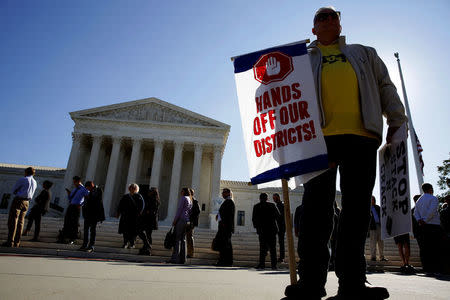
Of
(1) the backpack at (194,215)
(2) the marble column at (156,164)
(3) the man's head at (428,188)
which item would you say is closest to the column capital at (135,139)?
(2) the marble column at (156,164)

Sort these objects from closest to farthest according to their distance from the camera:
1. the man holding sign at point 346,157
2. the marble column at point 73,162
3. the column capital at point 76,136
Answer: the man holding sign at point 346,157 → the marble column at point 73,162 → the column capital at point 76,136

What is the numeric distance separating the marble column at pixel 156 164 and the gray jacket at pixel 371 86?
30213 millimetres

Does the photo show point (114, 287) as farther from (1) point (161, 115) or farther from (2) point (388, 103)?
(1) point (161, 115)

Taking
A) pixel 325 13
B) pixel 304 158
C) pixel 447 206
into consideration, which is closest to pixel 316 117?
pixel 304 158

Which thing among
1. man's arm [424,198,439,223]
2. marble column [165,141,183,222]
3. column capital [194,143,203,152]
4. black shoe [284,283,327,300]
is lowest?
black shoe [284,283,327,300]

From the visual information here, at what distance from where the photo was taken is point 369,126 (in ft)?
7.43

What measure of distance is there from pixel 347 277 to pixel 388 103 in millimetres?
1468

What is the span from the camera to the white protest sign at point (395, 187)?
226cm

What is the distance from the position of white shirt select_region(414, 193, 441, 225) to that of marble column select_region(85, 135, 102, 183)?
2975cm

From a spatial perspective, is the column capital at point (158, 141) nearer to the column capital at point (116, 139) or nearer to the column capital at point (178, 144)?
the column capital at point (178, 144)

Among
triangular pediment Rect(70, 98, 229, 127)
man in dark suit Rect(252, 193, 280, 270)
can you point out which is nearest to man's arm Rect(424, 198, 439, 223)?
man in dark suit Rect(252, 193, 280, 270)

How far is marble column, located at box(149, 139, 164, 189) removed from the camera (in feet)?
103

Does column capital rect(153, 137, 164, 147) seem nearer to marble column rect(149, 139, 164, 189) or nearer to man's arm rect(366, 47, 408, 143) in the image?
marble column rect(149, 139, 164, 189)

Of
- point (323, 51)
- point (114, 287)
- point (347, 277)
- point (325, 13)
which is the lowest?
point (114, 287)
